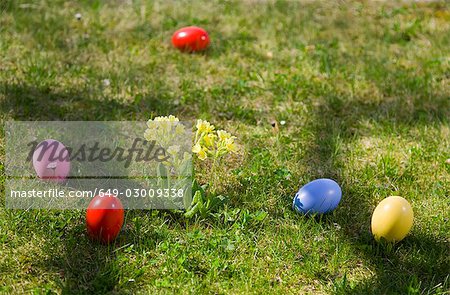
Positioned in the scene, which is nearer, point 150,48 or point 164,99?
point 164,99

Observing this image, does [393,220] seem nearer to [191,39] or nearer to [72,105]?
[72,105]

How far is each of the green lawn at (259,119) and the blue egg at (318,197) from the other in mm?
63

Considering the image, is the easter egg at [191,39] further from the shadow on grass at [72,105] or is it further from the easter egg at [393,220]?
the easter egg at [393,220]

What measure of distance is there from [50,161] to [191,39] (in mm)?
1803

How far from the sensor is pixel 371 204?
352cm

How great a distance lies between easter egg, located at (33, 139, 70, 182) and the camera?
340 centimetres

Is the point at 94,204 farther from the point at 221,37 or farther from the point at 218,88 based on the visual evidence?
the point at 221,37

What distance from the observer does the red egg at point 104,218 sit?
3.00 m

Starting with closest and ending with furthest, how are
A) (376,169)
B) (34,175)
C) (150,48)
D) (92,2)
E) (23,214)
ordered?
(23,214) < (34,175) < (376,169) < (150,48) < (92,2)

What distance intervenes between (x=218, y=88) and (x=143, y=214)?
1422 millimetres

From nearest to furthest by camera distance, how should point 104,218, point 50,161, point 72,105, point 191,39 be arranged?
point 104,218 → point 50,161 → point 72,105 → point 191,39

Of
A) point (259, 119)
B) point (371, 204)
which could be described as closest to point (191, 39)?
point (259, 119)

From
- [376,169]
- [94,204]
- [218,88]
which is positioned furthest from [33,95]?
[376,169]

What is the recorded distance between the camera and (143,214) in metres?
3.33
